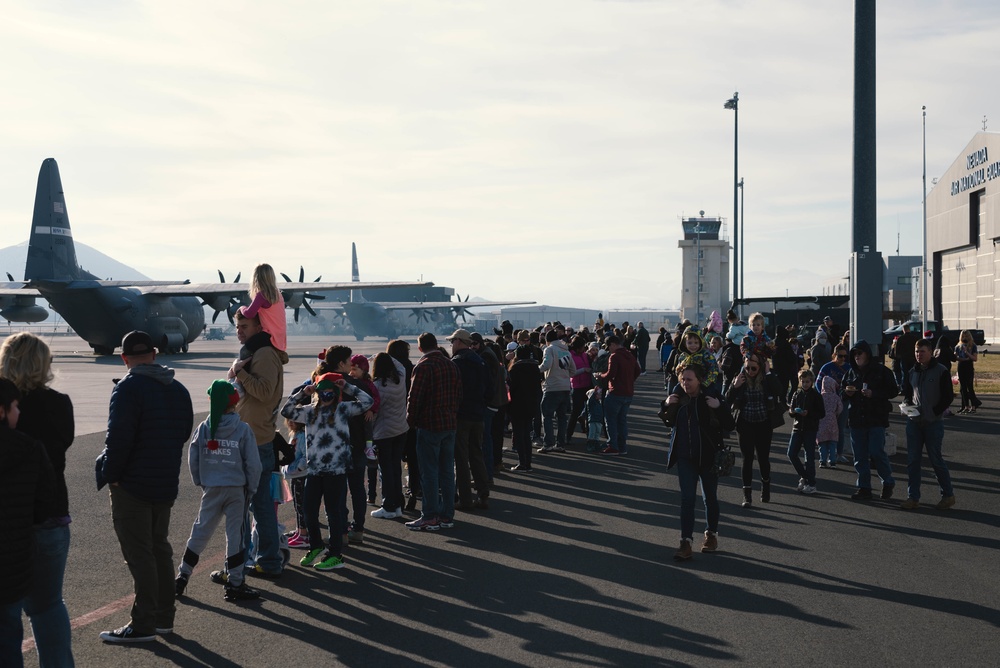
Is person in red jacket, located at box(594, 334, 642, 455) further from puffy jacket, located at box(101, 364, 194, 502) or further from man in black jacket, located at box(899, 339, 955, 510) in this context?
puffy jacket, located at box(101, 364, 194, 502)

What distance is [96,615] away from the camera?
619 centimetres

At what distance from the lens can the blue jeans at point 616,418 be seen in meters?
14.3

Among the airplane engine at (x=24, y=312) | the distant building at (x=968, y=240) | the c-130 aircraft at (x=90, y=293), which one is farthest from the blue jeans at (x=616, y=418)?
the distant building at (x=968, y=240)

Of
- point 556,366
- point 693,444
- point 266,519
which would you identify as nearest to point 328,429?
point 266,519

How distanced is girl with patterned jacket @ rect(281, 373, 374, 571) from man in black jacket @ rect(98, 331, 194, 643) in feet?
5.72

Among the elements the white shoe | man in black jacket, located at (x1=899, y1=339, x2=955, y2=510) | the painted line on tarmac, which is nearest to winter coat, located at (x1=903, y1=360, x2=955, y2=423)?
man in black jacket, located at (x1=899, y1=339, x2=955, y2=510)

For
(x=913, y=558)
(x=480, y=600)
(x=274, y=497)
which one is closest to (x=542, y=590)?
(x=480, y=600)

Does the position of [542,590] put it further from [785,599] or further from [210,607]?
[210,607]

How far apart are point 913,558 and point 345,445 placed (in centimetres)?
500

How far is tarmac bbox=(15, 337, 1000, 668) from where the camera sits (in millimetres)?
5445

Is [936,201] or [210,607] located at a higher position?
[936,201]

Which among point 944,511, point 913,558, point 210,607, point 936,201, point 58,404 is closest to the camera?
point 58,404

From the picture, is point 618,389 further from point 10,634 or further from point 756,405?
point 10,634

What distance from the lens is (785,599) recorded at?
21.5ft
